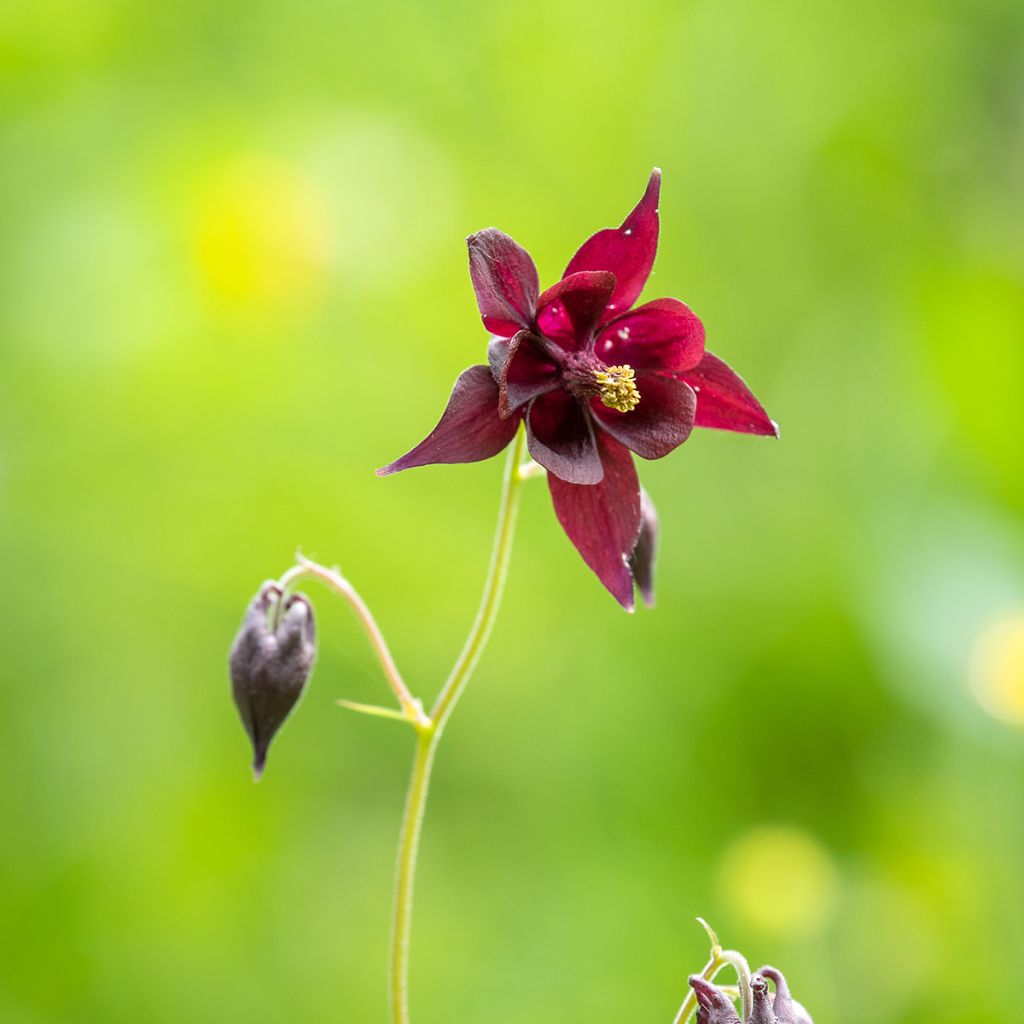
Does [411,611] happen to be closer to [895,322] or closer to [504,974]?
[504,974]

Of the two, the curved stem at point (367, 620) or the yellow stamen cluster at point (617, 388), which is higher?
the yellow stamen cluster at point (617, 388)

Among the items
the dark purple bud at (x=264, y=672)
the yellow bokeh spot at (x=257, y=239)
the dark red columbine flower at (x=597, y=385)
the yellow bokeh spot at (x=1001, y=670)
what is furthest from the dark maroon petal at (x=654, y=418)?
the yellow bokeh spot at (x=257, y=239)

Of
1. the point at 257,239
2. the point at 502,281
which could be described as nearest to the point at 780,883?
the point at 502,281

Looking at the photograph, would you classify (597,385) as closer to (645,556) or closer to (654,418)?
(654,418)

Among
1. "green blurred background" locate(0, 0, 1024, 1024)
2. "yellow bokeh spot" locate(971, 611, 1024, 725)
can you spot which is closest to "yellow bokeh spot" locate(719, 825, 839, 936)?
"green blurred background" locate(0, 0, 1024, 1024)

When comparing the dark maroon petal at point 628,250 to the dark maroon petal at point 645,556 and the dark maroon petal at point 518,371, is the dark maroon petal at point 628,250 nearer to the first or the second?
the dark maroon petal at point 518,371

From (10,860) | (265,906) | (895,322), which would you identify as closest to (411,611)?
(265,906)
